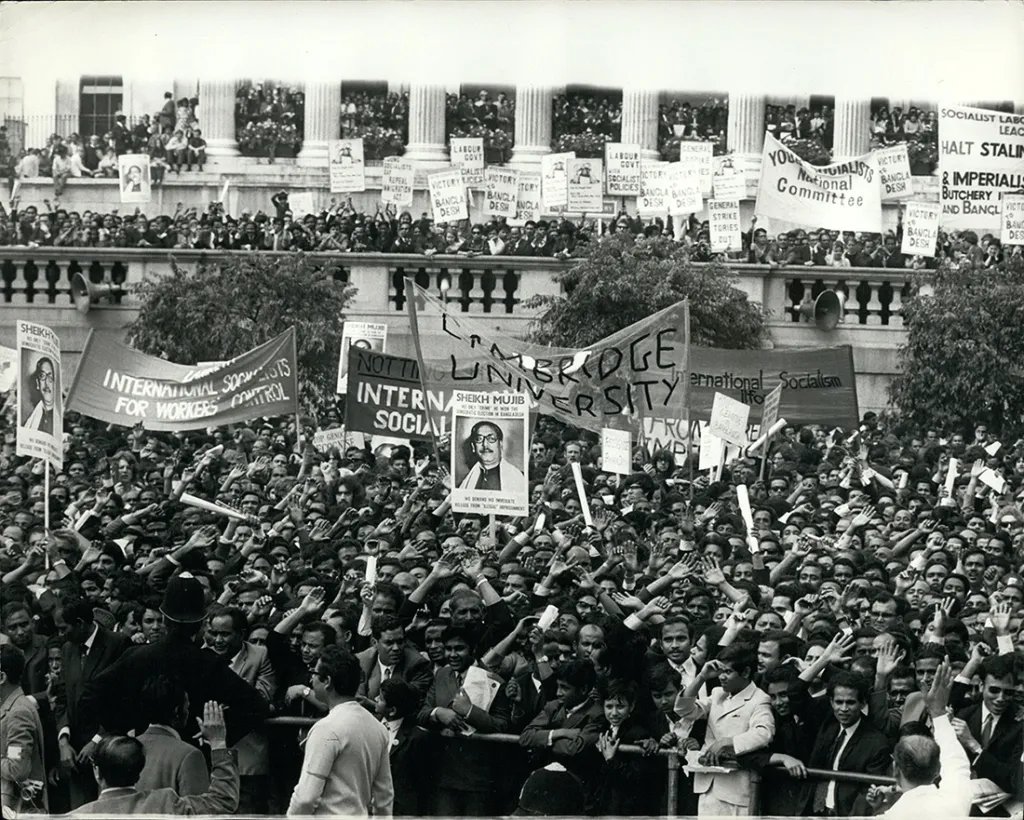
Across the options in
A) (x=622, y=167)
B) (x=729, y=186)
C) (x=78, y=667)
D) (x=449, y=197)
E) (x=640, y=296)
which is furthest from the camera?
(x=622, y=167)

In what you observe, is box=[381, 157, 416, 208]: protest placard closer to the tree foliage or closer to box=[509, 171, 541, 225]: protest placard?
box=[509, 171, 541, 225]: protest placard

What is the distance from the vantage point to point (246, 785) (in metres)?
9.91

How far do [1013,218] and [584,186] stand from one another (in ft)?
39.3

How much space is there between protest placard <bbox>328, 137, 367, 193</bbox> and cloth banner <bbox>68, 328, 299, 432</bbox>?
17207 mm

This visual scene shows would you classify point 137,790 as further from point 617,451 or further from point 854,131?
point 854,131

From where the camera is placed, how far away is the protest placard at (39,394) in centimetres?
1507

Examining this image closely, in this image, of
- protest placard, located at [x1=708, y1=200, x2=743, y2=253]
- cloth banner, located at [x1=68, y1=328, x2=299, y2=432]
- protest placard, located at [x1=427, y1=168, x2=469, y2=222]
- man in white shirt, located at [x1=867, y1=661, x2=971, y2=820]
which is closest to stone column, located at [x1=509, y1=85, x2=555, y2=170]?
protest placard, located at [x1=427, y1=168, x2=469, y2=222]

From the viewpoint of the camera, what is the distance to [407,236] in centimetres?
3584

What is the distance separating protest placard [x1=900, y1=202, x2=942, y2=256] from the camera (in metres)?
31.7

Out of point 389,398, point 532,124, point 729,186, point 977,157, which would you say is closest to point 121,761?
point 389,398

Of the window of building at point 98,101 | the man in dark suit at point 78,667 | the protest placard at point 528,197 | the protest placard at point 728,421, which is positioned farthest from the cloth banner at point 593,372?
the window of building at point 98,101

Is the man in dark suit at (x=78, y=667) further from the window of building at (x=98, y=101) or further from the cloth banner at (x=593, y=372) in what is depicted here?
the window of building at (x=98, y=101)

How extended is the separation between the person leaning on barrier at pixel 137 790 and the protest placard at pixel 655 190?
24134mm

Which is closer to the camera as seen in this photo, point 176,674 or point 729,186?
point 176,674
